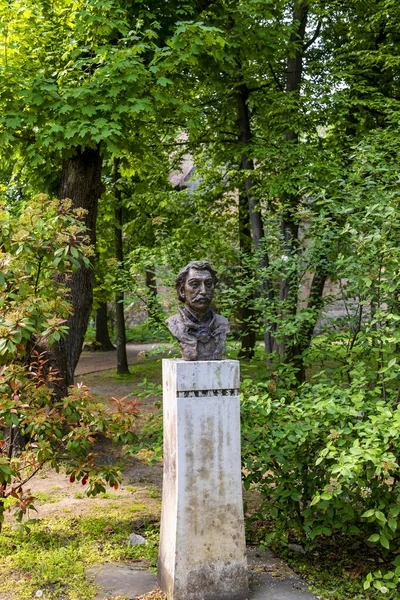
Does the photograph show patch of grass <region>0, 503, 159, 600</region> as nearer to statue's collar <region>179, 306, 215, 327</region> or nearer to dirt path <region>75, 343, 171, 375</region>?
statue's collar <region>179, 306, 215, 327</region>

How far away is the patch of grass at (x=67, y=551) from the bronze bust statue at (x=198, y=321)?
1.92 meters

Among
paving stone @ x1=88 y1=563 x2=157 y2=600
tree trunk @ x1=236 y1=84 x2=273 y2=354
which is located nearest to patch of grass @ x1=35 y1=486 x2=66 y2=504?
paving stone @ x1=88 y1=563 x2=157 y2=600

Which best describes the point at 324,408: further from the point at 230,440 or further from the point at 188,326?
the point at 188,326

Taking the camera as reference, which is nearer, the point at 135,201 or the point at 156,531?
the point at 156,531

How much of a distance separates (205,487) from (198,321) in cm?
128

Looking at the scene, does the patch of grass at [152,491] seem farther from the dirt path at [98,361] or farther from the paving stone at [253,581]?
the dirt path at [98,361]

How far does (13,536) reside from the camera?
5684mm

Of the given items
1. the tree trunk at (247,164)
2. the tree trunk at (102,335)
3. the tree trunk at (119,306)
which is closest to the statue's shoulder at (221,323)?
the tree trunk at (247,164)

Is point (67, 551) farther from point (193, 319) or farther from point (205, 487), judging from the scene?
point (193, 319)

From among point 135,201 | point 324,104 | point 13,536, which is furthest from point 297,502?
point 135,201

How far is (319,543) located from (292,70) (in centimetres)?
848

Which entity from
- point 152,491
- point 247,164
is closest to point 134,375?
point 247,164

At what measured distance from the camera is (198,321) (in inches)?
191

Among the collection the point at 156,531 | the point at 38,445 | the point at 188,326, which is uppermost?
the point at 188,326
